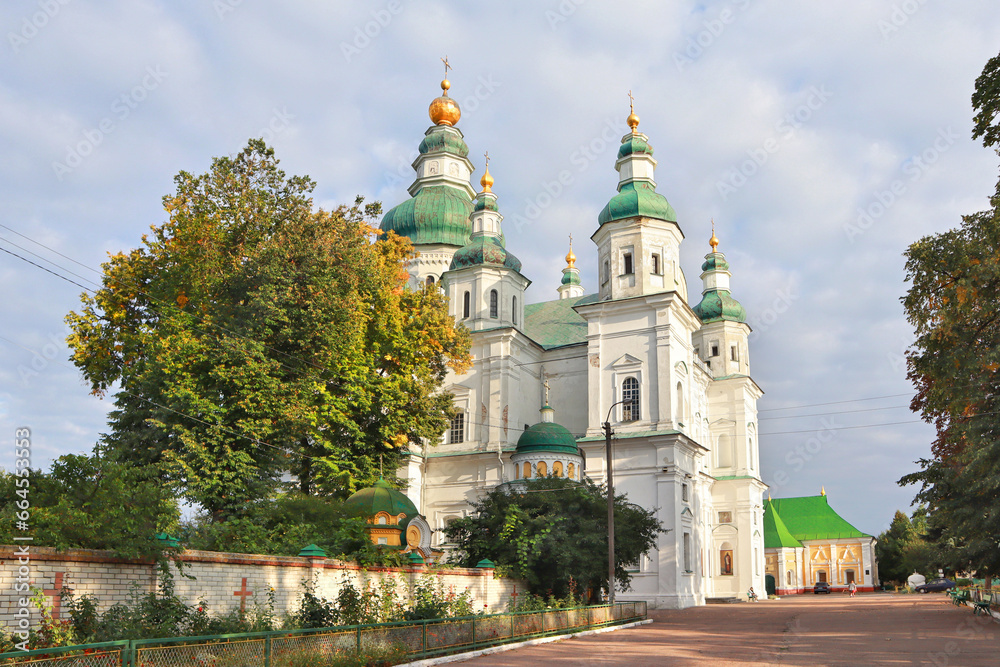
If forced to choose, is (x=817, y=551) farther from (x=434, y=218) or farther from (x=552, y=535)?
(x=552, y=535)

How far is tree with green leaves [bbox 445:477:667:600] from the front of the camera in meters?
22.5

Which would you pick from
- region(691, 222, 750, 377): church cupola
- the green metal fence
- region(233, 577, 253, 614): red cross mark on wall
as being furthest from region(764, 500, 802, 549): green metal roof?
region(233, 577, 253, 614): red cross mark on wall

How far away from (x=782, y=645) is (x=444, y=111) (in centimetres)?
3987

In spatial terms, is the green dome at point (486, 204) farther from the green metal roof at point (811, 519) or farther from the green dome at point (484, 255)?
the green metal roof at point (811, 519)

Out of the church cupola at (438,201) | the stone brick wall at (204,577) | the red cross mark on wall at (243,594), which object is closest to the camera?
the stone brick wall at (204,577)

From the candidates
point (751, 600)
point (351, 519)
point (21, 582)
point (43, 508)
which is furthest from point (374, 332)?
point (751, 600)

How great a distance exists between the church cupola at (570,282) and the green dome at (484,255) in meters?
19.3

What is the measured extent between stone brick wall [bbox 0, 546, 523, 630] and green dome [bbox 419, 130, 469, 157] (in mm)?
33934

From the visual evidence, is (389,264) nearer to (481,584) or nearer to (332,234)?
(332,234)

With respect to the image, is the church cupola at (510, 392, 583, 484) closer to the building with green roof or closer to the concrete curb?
the concrete curb

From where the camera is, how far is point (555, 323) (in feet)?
149

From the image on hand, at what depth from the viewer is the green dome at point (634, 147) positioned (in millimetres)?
39906

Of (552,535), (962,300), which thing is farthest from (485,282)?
(962,300)

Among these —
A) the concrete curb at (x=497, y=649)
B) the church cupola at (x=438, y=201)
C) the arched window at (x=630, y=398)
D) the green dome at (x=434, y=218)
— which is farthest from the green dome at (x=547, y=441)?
the green dome at (x=434, y=218)
